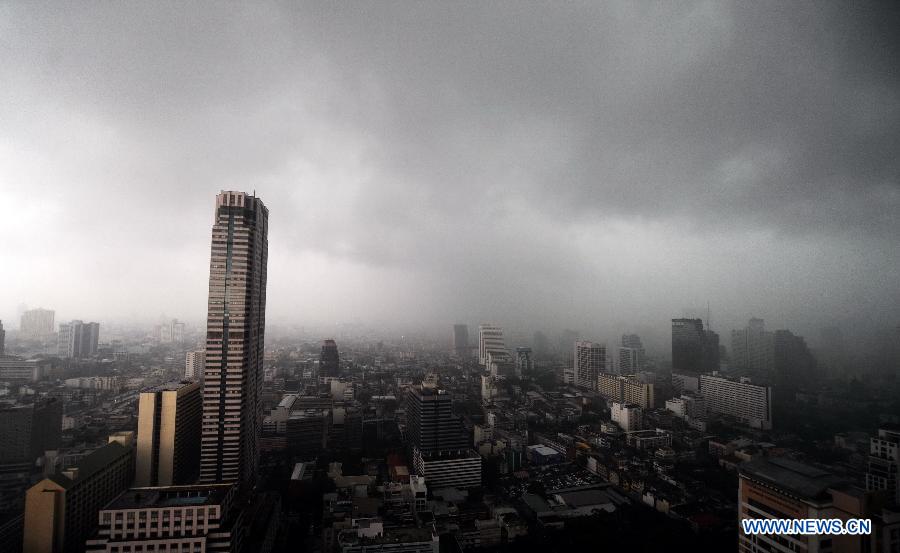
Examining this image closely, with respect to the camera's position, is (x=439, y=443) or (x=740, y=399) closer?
(x=439, y=443)

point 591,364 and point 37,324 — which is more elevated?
point 37,324

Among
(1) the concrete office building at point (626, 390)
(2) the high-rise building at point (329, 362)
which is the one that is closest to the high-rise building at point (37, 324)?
(2) the high-rise building at point (329, 362)

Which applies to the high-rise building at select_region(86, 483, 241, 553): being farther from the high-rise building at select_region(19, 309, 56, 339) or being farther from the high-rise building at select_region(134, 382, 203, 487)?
the high-rise building at select_region(19, 309, 56, 339)

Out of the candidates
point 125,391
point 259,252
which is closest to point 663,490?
point 259,252

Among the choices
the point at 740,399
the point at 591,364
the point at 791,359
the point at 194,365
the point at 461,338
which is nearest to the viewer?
the point at 791,359

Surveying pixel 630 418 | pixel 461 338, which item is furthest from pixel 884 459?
pixel 461 338

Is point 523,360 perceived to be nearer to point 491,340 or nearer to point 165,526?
point 491,340
